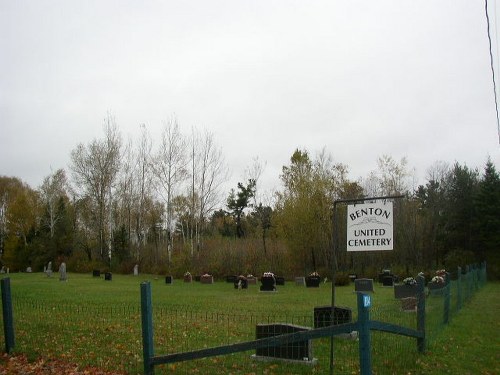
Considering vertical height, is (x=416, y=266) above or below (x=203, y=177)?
below

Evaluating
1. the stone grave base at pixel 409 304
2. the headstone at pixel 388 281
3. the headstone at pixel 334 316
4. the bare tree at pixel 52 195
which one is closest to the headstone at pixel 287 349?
the headstone at pixel 334 316

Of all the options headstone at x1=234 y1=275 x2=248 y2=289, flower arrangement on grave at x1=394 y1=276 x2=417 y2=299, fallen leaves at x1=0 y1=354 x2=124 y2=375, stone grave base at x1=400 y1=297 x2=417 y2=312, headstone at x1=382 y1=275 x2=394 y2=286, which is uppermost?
fallen leaves at x1=0 y1=354 x2=124 y2=375

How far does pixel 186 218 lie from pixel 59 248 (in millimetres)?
15956

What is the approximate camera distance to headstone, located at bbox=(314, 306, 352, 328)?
34.9ft

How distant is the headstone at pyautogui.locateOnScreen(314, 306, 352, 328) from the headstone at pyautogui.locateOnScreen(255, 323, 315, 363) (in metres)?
2.26

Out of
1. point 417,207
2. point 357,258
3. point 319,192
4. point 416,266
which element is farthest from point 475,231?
point 319,192

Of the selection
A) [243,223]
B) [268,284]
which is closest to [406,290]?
[268,284]

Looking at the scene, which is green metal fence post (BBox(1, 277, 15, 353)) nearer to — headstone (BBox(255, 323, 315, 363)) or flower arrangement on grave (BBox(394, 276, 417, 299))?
headstone (BBox(255, 323, 315, 363))

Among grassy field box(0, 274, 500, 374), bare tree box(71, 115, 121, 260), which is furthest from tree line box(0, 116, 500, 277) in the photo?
grassy field box(0, 274, 500, 374)

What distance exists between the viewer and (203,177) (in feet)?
190

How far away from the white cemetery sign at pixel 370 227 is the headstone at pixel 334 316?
12.0 ft

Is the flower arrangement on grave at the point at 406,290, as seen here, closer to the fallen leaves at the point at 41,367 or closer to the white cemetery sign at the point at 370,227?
the white cemetery sign at the point at 370,227

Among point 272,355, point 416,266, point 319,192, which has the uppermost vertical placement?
point 319,192

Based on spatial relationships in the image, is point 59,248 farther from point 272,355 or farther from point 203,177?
point 272,355
